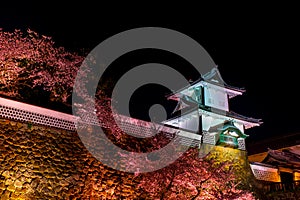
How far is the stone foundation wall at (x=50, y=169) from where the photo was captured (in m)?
8.66

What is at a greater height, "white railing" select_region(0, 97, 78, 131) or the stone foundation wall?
"white railing" select_region(0, 97, 78, 131)

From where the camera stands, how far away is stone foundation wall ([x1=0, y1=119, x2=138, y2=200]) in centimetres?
866

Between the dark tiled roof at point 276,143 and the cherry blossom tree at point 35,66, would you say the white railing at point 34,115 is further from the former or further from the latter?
the dark tiled roof at point 276,143

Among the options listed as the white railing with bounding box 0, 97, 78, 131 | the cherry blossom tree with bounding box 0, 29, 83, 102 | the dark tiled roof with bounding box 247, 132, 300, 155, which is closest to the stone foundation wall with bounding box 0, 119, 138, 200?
the white railing with bounding box 0, 97, 78, 131

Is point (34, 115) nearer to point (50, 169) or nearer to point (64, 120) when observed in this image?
point (64, 120)

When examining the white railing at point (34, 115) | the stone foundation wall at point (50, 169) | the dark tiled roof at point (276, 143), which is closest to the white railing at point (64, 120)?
the white railing at point (34, 115)

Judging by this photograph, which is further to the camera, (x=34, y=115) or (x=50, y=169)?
(x=34, y=115)

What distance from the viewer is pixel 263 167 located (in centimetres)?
1675

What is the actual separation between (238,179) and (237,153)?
134 centimetres

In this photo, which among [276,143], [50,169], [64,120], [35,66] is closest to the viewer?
[50,169]

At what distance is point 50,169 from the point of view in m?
9.38

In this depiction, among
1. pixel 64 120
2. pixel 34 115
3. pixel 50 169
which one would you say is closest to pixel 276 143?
pixel 64 120

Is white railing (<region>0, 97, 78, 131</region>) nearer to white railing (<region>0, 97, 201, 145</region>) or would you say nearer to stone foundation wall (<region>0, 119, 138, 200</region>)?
white railing (<region>0, 97, 201, 145</region>)

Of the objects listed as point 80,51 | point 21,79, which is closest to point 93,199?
point 21,79
